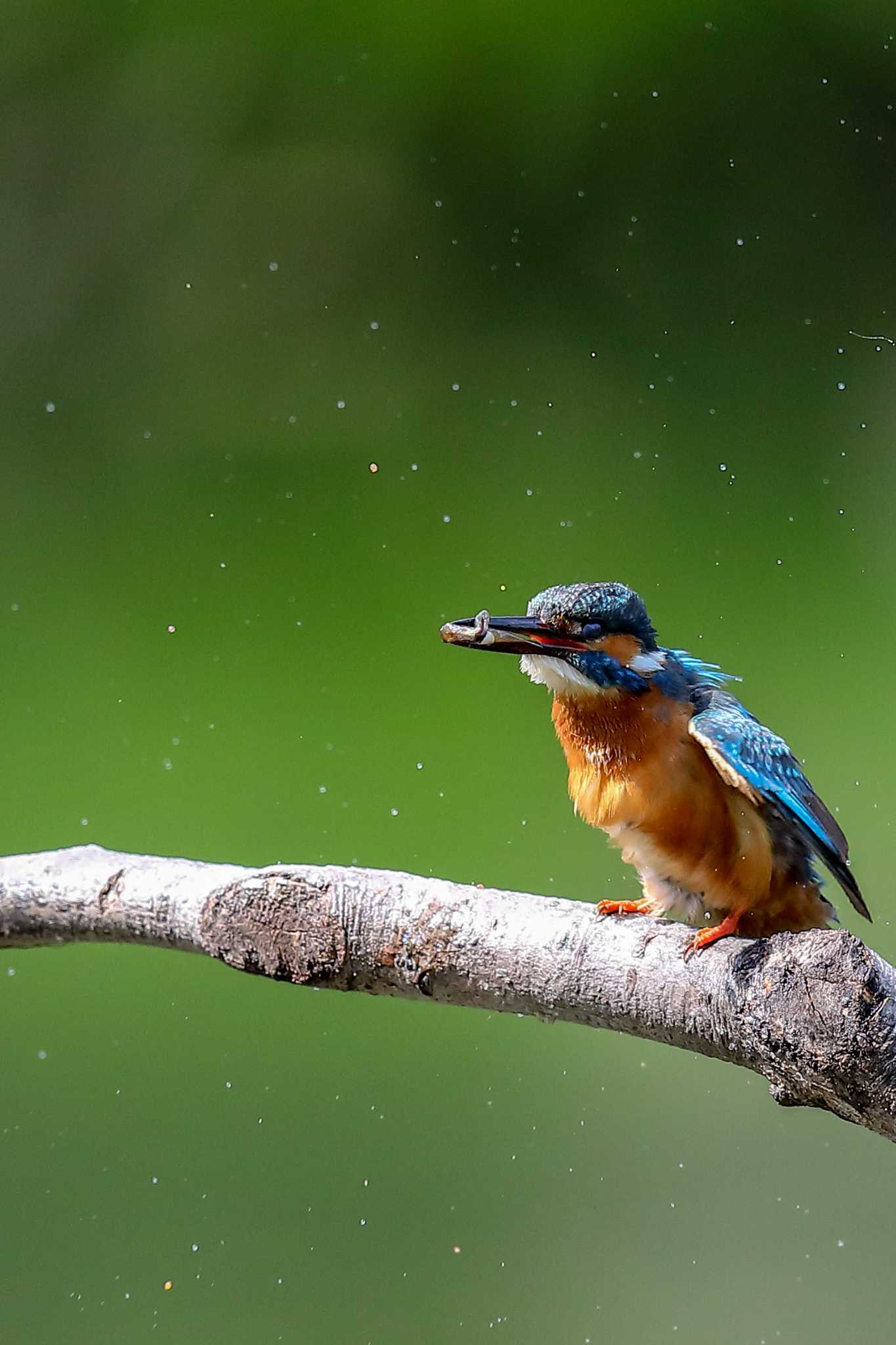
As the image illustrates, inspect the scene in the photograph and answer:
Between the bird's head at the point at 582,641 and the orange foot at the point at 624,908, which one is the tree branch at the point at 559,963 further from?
the bird's head at the point at 582,641

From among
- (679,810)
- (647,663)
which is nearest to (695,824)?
(679,810)

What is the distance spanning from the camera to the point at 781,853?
3.16ft

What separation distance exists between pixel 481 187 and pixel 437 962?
7.25ft

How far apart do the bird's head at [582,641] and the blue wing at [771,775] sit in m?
0.06

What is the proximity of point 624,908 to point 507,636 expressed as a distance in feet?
0.67

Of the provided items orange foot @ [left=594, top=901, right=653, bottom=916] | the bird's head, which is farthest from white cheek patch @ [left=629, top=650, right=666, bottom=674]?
orange foot @ [left=594, top=901, right=653, bottom=916]

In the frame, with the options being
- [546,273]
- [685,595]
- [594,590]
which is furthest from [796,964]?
[546,273]

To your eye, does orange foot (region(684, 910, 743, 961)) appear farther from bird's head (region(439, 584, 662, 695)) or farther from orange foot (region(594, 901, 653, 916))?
bird's head (region(439, 584, 662, 695))

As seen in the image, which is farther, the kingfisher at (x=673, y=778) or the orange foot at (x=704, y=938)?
the kingfisher at (x=673, y=778)

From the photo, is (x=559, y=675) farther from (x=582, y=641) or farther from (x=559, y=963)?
(x=559, y=963)

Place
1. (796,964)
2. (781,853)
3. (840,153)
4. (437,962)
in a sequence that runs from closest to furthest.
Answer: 1. (796,964)
2. (437,962)
3. (781,853)
4. (840,153)

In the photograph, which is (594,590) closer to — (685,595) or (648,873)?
(648,873)

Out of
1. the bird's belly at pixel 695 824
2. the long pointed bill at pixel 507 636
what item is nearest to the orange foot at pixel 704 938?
the bird's belly at pixel 695 824

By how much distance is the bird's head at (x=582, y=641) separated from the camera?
96 centimetres
